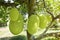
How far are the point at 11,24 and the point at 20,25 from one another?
3cm

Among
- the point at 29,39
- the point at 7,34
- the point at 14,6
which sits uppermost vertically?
the point at 14,6

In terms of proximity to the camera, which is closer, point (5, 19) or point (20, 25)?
point (20, 25)

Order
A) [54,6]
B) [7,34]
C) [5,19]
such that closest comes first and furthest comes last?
[5,19] → [54,6] → [7,34]

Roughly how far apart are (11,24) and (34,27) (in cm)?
8

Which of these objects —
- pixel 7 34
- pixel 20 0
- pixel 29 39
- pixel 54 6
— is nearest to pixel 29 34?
pixel 29 39

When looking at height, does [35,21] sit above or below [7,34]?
above

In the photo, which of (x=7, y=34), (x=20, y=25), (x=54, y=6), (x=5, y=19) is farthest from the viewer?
(x=7, y=34)

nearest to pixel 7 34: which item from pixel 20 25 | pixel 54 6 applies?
pixel 54 6

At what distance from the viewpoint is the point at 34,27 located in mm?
542

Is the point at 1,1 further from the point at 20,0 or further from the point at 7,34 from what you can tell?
the point at 7,34

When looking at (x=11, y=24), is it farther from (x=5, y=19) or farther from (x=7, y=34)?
(x=7, y=34)

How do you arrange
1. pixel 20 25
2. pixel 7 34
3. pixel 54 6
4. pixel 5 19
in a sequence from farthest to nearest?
pixel 7 34 < pixel 54 6 < pixel 5 19 < pixel 20 25

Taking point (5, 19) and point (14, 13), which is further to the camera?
point (5, 19)

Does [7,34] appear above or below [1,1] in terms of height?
below
